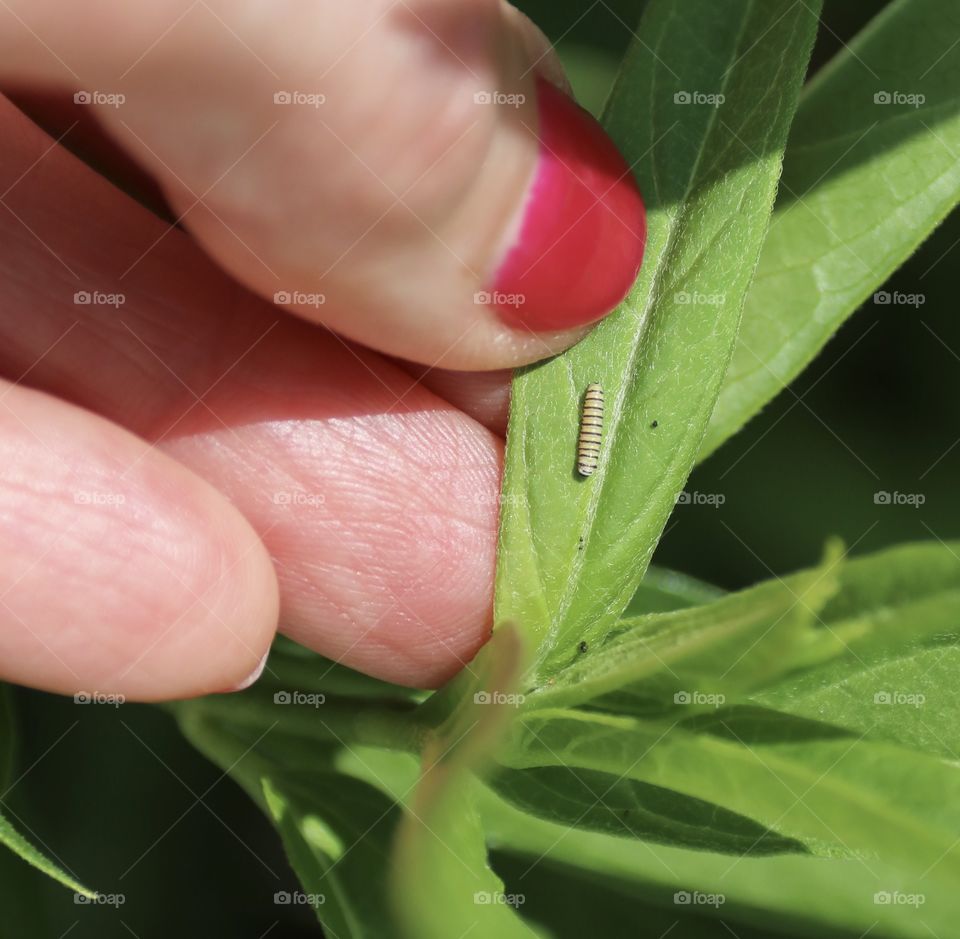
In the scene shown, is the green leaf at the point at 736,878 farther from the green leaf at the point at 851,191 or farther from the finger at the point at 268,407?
the green leaf at the point at 851,191

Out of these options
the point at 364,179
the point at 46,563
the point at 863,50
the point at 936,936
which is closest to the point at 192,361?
the point at 46,563

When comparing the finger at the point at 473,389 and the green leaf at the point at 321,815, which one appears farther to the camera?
the finger at the point at 473,389

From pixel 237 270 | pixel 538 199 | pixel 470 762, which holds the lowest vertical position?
pixel 470 762

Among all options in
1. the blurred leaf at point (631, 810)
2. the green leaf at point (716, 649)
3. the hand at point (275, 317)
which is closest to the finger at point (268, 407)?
the hand at point (275, 317)

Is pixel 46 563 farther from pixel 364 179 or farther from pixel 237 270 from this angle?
pixel 364 179

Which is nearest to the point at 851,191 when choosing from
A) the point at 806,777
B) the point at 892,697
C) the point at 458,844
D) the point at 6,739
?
the point at 892,697

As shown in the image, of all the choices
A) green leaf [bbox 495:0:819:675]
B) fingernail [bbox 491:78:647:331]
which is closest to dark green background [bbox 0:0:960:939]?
green leaf [bbox 495:0:819:675]

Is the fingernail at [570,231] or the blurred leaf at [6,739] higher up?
the fingernail at [570,231]

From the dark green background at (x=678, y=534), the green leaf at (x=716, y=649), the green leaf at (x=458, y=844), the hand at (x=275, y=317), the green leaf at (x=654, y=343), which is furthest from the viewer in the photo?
the dark green background at (x=678, y=534)
